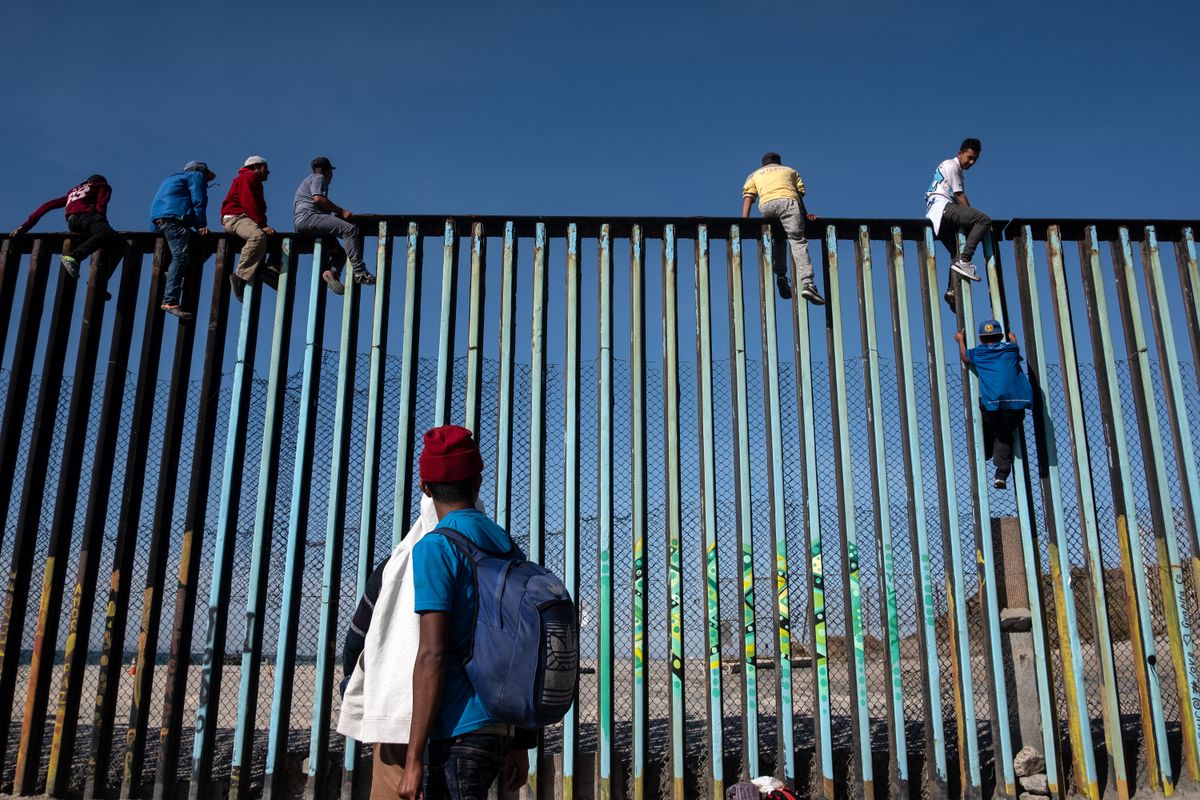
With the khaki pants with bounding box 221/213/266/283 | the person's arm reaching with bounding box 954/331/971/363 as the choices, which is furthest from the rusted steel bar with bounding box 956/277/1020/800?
the khaki pants with bounding box 221/213/266/283

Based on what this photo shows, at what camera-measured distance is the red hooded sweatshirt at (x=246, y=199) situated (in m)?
7.66

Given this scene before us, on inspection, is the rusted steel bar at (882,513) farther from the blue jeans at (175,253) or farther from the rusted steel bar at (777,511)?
the blue jeans at (175,253)

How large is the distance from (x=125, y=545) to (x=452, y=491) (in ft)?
16.9

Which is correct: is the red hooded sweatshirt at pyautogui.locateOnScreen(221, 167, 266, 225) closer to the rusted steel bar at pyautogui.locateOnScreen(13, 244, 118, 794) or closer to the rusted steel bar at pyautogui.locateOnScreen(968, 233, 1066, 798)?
the rusted steel bar at pyautogui.locateOnScreen(13, 244, 118, 794)

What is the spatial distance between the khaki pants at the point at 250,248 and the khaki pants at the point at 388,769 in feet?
18.1

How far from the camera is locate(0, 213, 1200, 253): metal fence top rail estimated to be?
297 inches

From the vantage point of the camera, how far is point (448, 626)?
2543 mm

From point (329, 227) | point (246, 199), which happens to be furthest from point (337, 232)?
point (246, 199)

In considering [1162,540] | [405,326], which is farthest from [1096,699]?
[405,326]

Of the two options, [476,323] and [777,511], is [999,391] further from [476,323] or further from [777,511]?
[476,323]

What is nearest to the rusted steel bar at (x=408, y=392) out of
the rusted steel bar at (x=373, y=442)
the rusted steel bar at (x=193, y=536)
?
the rusted steel bar at (x=373, y=442)

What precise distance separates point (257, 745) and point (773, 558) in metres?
4.28

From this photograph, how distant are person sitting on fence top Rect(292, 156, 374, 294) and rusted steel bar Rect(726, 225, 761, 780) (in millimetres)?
2772

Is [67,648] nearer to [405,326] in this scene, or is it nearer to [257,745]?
[257,745]
